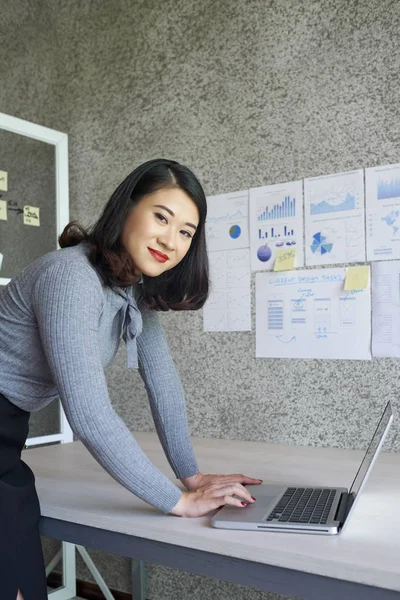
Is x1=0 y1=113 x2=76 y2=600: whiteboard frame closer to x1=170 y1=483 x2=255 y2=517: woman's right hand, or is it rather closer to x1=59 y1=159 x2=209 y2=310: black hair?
x1=59 y1=159 x2=209 y2=310: black hair

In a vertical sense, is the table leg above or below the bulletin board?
below

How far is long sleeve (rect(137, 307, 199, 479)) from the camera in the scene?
4.34 feet

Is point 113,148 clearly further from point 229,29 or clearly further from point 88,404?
point 88,404

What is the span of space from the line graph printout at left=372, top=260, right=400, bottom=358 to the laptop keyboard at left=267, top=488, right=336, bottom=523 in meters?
0.60

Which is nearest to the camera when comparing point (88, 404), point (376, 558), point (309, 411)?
point (376, 558)

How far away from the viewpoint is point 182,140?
211 centimetres

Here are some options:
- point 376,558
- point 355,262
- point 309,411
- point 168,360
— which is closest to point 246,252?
point 355,262

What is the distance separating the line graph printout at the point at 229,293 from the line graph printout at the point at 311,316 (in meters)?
0.05

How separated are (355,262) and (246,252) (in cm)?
36

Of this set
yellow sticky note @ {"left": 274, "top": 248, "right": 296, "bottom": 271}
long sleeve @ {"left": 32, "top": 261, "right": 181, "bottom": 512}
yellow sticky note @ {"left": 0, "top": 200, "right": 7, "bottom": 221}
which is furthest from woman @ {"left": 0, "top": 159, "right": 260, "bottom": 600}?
yellow sticky note @ {"left": 0, "top": 200, "right": 7, "bottom": 221}

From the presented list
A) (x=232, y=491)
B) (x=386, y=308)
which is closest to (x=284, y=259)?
(x=386, y=308)

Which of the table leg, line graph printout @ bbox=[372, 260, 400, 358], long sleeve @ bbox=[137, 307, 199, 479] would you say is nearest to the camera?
long sleeve @ bbox=[137, 307, 199, 479]

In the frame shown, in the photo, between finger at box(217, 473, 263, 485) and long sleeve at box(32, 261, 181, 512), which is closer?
long sleeve at box(32, 261, 181, 512)

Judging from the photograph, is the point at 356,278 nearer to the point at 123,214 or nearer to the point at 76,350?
the point at 123,214
